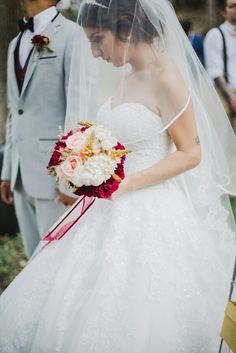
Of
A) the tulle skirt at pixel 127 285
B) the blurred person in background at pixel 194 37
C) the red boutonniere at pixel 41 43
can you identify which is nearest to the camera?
the tulle skirt at pixel 127 285

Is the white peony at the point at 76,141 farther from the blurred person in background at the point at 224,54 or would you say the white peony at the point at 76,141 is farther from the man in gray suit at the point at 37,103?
the blurred person in background at the point at 224,54

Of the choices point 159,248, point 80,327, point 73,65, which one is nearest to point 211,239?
point 159,248

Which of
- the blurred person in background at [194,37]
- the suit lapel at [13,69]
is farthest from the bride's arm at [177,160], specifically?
the blurred person in background at [194,37]

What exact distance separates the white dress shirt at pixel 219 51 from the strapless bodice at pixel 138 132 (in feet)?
4.81

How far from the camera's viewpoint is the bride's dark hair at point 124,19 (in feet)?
8.77

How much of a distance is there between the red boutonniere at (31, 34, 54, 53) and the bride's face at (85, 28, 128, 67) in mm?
879

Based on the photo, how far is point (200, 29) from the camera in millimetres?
3971

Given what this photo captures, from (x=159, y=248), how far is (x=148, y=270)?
12cm

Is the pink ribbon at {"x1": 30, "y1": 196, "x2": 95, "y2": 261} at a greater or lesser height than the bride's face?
lesser

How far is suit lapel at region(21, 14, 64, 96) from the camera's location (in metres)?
3.64

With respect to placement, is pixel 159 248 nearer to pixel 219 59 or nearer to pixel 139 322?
pixel 139 322

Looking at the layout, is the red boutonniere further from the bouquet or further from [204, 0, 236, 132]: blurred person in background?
the bouquet

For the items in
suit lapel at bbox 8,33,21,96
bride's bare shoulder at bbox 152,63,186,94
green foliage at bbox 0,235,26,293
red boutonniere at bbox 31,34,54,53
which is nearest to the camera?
bride's bare shoulder at bbox 152,63,186,94

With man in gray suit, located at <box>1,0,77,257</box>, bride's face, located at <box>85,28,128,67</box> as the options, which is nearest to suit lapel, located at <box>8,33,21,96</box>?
man in gray suit, located at <box>1,0,77,257</box>
